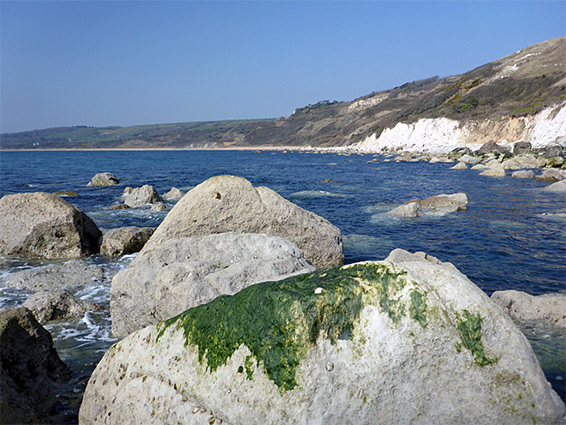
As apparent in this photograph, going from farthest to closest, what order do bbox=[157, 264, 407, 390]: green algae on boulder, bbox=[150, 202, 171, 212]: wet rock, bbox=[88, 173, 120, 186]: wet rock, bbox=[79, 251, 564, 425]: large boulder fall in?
bbox=[88, 173, 120, 186]: wet rock < bbox=[150, 202, 171, 212]: wet rock < bbox=[157, 264, 407, 390]: green algae on boulder < bbox=[79, 251, 564, 425]: large boulder

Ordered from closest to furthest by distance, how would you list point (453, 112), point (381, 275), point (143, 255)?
point (381, 275) → point (143, 255) → point (453, 112)

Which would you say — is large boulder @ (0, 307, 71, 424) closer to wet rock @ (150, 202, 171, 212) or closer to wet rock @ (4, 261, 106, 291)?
wet rock @ (4, 261, 106, 291)

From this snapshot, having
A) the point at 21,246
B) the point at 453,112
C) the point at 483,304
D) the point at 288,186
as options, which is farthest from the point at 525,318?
the point at 453,112

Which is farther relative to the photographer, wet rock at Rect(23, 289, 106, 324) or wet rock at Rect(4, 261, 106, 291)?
wet rock at Rect(4, 261, 106, 291)

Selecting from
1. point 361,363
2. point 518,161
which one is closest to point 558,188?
point 518,161

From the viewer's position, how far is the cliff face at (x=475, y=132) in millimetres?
52000

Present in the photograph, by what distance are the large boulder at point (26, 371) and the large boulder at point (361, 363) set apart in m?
1.23

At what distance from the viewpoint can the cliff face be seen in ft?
171

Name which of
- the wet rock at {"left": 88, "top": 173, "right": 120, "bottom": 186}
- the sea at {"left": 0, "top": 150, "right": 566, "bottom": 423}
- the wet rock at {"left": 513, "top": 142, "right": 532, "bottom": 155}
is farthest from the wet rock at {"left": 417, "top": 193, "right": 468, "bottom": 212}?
the wet rock at {"left": 513, "top": 142, "right": 532, "bottom": 155}

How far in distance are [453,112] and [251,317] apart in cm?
8078

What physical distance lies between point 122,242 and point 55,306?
495 centimetres

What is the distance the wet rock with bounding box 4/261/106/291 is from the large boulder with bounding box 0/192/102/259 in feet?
6.68

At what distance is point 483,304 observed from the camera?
4188 millimetres

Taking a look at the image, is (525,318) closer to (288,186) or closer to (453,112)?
(288,186)
